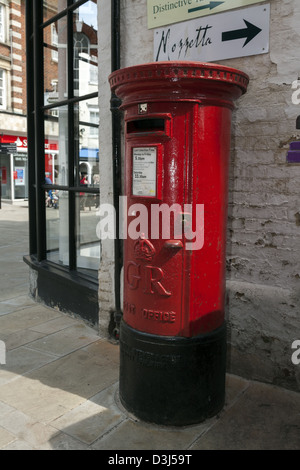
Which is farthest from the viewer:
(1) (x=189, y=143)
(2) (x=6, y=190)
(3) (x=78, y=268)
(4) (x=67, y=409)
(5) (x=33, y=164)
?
(2) (x=6, y=190)

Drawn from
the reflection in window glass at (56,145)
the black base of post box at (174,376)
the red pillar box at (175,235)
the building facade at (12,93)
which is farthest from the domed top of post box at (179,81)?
the building facade at (12,93)

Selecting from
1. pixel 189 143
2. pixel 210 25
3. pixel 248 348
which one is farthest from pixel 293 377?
pixel 210 25

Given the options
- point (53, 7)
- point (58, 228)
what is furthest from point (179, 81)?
point (53, 7)

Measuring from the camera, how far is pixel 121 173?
365cm

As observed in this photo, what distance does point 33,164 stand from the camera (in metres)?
5.55

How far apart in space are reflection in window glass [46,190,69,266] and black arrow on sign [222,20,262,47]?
2.64 m

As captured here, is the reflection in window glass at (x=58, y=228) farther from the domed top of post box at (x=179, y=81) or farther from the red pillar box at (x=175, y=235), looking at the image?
the domed top of post box at (x=179, y=81)

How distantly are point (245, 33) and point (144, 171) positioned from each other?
1.31 metres

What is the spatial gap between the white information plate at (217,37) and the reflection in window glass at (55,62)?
179 cm

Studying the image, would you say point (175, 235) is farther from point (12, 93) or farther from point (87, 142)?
point (12, 93)

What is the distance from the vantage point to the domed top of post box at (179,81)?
2230mm
